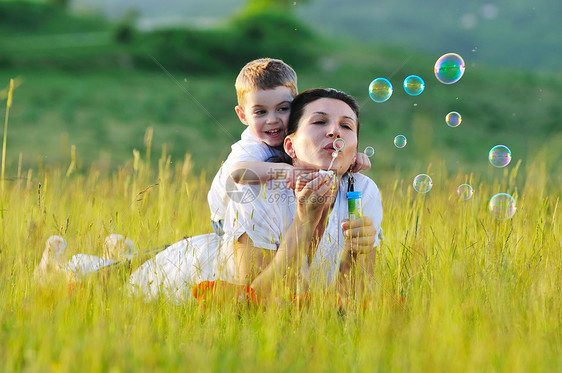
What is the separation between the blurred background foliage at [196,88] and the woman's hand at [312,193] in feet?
30.4

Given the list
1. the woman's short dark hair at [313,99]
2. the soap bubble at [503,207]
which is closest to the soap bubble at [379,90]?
the woman's short dark hair at [313,99]

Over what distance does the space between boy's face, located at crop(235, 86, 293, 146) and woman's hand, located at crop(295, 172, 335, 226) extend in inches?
35.8

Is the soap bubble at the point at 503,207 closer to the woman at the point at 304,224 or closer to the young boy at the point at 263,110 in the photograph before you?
the woman at the point at 304,224

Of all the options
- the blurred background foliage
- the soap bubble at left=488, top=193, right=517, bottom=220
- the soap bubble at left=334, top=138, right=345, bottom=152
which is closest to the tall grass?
the soap bubble at left=488, top=193, right=517, bottom=220

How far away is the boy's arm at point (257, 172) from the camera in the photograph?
3.41 m

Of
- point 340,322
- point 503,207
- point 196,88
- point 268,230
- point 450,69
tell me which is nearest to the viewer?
point 340,322

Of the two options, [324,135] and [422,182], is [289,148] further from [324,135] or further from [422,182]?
[422,182]

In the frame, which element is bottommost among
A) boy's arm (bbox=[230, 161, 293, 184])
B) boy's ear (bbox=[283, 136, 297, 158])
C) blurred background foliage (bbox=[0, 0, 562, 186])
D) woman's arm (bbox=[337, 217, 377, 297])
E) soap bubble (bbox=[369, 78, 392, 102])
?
woman's arm (bbox=[337, 217, 377, 297])

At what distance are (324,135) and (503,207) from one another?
1280 millimetres

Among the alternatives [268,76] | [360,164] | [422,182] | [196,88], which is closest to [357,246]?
[360,164]

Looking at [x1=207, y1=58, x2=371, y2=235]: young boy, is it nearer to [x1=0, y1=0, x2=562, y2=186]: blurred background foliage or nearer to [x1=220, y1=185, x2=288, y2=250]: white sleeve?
[x1=220, y1=185, x2=288, y2=250]: white sleeve

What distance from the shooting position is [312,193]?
3.01 meters

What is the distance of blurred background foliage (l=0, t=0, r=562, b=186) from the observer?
649 inches

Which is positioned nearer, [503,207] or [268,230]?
[268,230]
